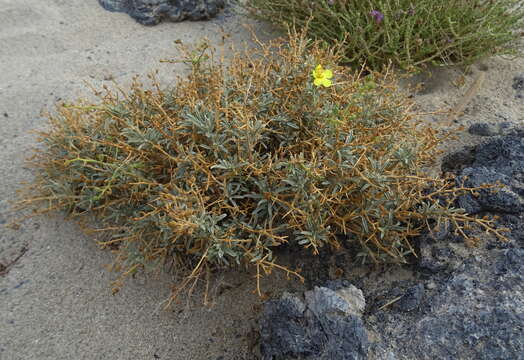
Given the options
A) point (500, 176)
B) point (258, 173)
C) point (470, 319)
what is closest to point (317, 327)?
point (470, 319)

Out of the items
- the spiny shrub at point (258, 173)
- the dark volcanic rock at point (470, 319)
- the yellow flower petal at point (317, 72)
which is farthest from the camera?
the yellow flower petal at point (317, 72)

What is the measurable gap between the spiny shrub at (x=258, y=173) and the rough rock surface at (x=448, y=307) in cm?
11

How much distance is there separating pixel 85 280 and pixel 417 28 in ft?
8.73

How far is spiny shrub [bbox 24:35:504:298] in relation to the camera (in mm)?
1645

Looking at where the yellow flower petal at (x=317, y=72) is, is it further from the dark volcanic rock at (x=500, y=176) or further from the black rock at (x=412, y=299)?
the black rock at (x=412, y=299)

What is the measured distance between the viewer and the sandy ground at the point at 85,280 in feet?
5.81

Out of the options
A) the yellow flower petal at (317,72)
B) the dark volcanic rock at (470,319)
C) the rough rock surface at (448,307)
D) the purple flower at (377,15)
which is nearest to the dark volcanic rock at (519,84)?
the purple flower at (377,15)

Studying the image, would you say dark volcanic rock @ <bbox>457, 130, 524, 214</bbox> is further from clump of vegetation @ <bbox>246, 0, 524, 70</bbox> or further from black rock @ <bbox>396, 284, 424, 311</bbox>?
clump of vegetation @ <bbox>246, 0, 524, 70</bbox>

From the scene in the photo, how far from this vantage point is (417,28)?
2.96m

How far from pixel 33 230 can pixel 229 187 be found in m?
1.16

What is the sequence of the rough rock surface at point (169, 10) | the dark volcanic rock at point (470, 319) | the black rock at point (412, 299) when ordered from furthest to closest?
the rough rock surface at point (169, 10) → the black rock at point (412, 299) → the dark volcanic rock at point (470, 319)

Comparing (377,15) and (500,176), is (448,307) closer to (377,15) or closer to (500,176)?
(500,176)

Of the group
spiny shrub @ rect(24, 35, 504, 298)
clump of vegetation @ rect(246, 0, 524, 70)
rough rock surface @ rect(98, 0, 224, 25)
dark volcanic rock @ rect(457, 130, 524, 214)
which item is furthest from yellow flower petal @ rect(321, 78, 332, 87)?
rough rock surface @ rect(98, 0, 224, 25)

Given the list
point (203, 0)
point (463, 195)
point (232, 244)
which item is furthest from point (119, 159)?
point (203, 0)
